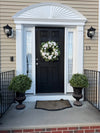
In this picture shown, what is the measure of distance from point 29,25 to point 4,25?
63 centimetres

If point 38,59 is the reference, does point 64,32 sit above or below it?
above

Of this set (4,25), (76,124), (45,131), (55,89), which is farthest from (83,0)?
(45,131)

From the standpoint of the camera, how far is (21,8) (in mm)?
2879

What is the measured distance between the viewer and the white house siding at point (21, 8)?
287cm

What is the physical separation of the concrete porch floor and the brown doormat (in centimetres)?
11

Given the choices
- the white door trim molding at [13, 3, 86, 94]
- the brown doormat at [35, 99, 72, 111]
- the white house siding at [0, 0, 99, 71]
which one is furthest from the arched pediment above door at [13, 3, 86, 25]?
the brown doormat at [35, 99, 72, 111]

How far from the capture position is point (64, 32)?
10.2ft

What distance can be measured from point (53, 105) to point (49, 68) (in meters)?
0.99

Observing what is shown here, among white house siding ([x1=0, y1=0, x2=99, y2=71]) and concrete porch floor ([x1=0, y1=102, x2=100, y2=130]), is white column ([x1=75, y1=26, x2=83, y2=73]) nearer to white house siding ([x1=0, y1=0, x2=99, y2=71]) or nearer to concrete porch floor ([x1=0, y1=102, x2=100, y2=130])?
white house siding ([x1=0, y1=0, x2=99, y2=71])

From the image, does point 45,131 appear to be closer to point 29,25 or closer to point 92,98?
point 92,98

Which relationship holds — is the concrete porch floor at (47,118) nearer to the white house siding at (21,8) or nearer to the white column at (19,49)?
the white column at (19,49)

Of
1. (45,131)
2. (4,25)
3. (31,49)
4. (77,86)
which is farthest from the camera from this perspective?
(31,49)

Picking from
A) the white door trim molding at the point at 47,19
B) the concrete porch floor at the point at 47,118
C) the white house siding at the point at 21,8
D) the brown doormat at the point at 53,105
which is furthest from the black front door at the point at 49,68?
the concrete porch floor at the point at 47,118

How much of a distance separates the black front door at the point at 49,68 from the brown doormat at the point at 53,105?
38cm
